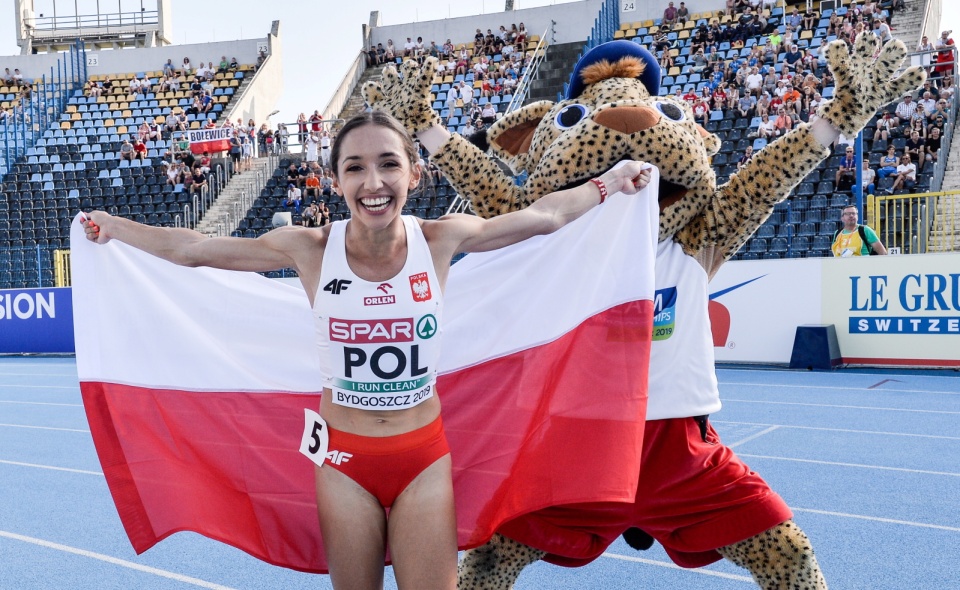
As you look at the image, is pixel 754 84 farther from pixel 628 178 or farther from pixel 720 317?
pixel 628 178

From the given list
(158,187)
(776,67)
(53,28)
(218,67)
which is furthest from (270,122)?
(776,67)

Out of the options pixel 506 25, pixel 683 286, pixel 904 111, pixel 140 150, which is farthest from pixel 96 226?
pixel 506 25

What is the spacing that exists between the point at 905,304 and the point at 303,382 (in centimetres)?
869

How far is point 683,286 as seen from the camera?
2922mm

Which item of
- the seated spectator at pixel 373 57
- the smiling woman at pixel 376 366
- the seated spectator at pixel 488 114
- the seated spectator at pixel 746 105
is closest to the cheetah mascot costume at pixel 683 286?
the smiling woman at pixel 376 366

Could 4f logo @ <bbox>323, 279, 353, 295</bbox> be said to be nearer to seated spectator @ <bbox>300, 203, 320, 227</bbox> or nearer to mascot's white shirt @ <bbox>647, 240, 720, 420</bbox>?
mascot's white shirt @ <bbox>647, 240, 720, 420</bbox>

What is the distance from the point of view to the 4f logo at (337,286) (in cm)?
234

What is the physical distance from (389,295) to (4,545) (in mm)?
3589

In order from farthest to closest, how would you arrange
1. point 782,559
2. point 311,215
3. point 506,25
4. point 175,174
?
point 506,25, point 175,174, point 311,215, point 782,559

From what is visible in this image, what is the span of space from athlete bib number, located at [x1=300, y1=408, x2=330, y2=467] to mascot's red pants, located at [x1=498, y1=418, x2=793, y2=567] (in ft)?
2.54

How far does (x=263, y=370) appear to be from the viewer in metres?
3.18

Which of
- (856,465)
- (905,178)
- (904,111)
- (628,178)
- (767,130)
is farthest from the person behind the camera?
(767,130)

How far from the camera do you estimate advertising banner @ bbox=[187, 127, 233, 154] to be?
22.6 m

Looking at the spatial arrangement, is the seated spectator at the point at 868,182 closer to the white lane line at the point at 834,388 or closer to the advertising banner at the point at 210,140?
the white lane line at the point at 834,388
